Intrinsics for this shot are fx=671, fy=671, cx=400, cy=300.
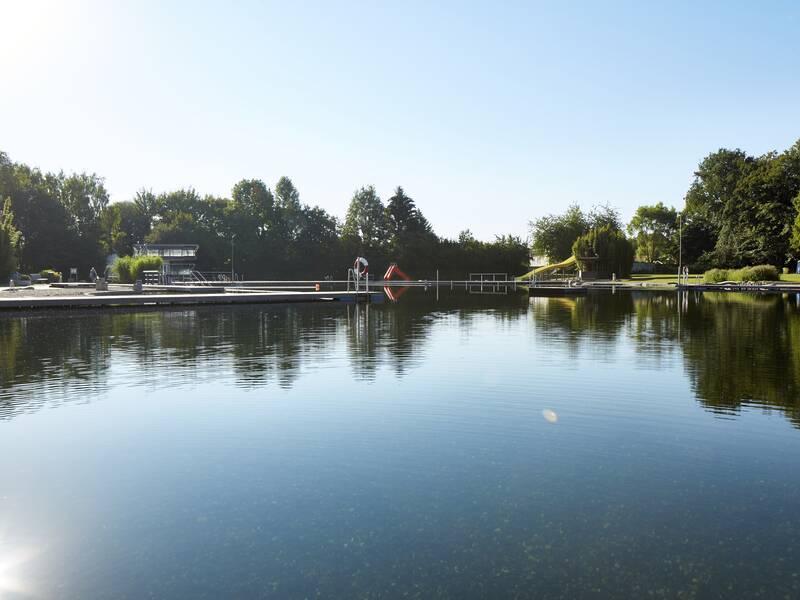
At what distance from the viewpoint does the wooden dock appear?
31.5 m

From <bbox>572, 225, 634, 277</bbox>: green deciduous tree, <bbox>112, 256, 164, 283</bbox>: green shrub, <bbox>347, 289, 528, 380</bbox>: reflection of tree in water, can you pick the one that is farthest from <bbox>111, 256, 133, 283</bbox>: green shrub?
<bbox>572, 225, 634, 277</bbox>: green deciduous tree

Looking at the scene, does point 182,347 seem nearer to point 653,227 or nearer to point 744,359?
point 744,359

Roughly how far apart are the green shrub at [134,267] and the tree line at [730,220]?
52.9 m

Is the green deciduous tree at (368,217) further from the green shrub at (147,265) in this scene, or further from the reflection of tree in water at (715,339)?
the reflection of tree in water at (715,339)

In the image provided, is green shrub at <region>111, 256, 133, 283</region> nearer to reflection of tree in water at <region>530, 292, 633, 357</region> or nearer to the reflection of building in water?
the reflection of building in water

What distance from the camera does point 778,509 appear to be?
21.3 ft

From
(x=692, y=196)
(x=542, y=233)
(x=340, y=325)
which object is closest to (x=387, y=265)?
(x=542, y=233)

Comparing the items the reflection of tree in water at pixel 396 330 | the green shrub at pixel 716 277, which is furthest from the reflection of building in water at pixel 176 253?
the green shrub at pixel 716 277

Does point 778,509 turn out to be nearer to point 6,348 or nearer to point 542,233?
point 6,348

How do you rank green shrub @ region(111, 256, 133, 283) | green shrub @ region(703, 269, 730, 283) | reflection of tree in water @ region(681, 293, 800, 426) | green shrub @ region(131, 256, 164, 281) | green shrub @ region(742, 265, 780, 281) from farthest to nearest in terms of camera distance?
green shrub @ region(703, 269, 730, 283) < green shrub @ region(742, 265, 780, 281) < green shrub @ region(111, 256, 133, 283) < green shrub @ region(131, 256, 164, 281) < reflection of tree in water @ region(681, 293, 800, 426)

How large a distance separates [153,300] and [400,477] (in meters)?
29.6

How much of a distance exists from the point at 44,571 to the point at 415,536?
2978 mm

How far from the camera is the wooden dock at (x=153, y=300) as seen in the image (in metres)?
31.5

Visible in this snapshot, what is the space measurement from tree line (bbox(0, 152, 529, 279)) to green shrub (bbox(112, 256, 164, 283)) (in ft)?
83.7
